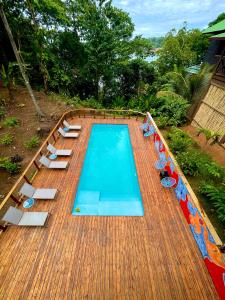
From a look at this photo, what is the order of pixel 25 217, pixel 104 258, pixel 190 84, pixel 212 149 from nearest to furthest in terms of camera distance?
pixel 104 258 → pixel 25 217 → pixel 212 149 → pixel 190 84

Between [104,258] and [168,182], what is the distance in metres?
4.04

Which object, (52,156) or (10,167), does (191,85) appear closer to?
(52,156)

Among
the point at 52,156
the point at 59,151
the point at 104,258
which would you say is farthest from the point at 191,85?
the point at 104,258

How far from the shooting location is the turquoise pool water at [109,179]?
6.95 meters

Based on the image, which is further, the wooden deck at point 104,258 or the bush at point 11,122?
the bush at point 11,122

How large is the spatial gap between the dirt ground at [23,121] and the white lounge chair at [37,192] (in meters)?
1.99

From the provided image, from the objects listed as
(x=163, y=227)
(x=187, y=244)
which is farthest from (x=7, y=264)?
(x=187, y=244)

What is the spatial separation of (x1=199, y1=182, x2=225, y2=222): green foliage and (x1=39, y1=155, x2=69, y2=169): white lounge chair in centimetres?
639

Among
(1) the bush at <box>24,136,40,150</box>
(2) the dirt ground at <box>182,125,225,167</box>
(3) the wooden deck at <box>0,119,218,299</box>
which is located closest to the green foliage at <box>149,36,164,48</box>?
(2) the dirt ground at <box>182,125,225,167</box>

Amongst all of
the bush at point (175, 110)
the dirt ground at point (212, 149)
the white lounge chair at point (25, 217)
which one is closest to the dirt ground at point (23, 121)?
the white lounge chair at point (25, 217)

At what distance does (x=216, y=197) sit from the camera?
6.73 meters

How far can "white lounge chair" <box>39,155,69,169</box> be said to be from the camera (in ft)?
27.0

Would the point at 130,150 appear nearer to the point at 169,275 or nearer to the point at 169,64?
the point at 169,275

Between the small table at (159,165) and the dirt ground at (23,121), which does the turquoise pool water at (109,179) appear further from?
the dirt ground at (23,121)
